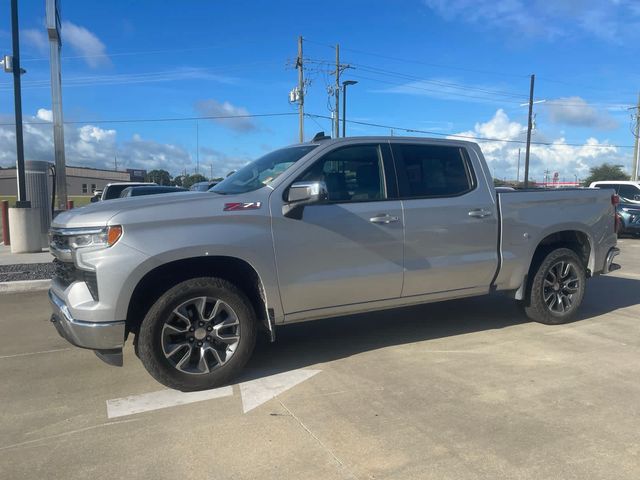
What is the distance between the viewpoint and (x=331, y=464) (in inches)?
121

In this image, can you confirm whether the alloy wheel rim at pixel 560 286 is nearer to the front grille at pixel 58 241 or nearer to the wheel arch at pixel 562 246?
the wheel arch at pixel 562 246

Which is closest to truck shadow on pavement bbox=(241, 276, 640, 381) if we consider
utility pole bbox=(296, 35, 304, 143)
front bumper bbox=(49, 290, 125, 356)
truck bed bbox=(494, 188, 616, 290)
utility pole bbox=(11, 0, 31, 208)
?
truck bed bbox=(494, 188, 616, 290)

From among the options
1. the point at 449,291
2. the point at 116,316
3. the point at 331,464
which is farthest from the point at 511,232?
the point at 116,316

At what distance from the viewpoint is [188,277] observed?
13.6 ft

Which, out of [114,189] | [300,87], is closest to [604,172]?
[300,87]

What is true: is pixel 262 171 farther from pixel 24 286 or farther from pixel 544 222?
pixel 24 286

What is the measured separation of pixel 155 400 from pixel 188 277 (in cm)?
95

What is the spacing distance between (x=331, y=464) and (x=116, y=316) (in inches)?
73.4

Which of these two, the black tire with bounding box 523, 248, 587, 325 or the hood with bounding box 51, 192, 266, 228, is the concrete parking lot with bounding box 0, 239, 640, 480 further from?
the hood with bounding box 51, 192, 266, 228

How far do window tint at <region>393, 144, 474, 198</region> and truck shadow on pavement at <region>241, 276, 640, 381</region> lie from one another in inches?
60.5

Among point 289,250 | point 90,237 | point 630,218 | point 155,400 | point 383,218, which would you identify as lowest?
point 155,400

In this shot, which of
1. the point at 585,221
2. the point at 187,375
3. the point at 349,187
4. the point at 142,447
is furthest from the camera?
the point at 585,221

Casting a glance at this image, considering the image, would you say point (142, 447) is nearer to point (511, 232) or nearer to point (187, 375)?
point (187, 375)

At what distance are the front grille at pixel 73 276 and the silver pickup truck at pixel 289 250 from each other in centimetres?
2
